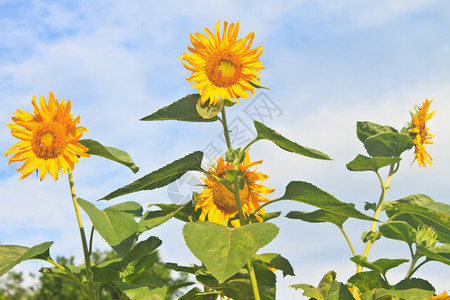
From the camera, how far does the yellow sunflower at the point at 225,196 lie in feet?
7.06

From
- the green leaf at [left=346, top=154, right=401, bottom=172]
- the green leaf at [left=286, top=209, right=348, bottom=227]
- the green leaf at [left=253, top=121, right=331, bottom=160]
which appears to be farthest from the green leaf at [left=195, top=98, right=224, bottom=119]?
the green leaf at [left=346, top=154, right=401, bottom=172]

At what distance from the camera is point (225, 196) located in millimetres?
2154

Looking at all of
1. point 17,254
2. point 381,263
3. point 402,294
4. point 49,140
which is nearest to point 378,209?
point 381,263

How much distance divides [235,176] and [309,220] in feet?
1.55

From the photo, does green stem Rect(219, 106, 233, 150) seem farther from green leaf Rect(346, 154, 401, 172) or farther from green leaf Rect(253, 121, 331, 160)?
green leaf Rect(346, 154, 401, 172)

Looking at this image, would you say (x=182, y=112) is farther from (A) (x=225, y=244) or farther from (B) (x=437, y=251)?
(B) (x=437, y=251)

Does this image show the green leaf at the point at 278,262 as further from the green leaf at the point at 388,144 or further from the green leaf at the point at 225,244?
the green leaf at the point at 388,144

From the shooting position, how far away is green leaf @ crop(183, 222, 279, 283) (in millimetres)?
1508

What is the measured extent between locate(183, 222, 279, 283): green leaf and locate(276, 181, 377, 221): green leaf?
26 cm

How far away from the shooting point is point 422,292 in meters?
1.73

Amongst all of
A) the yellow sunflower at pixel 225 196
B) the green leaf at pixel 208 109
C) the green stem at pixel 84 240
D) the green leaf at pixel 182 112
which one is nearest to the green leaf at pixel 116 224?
the green stem at pixel 84 240

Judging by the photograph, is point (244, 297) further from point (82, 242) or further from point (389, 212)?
point (389, 212)

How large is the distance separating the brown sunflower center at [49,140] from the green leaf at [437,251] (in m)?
1.39

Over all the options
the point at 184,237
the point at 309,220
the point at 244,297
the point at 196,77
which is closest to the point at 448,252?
the point at 309,220
